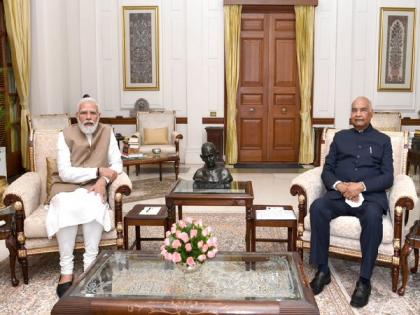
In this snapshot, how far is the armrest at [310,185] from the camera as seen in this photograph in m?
3.54

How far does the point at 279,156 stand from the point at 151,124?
236 cm

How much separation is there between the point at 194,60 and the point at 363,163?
537 centimetres

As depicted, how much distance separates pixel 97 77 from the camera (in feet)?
28.3

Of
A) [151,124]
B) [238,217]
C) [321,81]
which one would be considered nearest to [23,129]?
[151,124]

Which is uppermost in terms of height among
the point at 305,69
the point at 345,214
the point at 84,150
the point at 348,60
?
the point at 348,60

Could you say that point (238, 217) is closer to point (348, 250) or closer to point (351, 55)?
point (348, 250)

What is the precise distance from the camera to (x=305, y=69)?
8375 millimetres

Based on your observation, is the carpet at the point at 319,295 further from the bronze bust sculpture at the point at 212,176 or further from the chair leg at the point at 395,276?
the bronze bust sculpture at the point at 212,176

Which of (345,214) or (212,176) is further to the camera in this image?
(212,176)

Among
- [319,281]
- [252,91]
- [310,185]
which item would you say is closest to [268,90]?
[252,91]

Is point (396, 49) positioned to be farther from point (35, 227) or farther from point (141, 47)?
point (35, 227)

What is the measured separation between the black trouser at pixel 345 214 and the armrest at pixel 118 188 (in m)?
1.29

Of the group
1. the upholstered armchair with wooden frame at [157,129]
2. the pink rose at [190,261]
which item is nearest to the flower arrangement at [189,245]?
the pink rose at [190,261]

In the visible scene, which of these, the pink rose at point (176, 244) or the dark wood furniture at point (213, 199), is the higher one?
the pink rose at point (176, 244)
